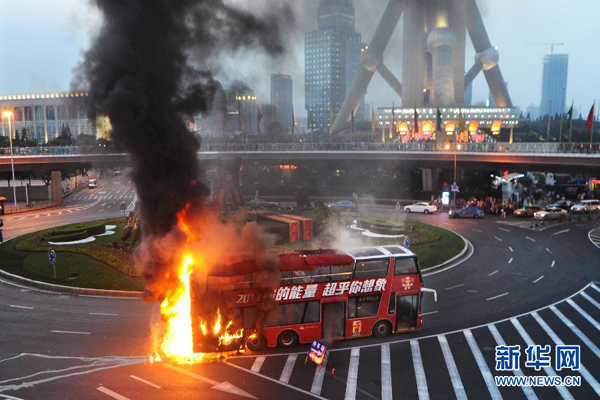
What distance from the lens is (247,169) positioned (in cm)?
10331

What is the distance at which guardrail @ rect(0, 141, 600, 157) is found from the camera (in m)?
52.1

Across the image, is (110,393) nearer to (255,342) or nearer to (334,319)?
(255,342)

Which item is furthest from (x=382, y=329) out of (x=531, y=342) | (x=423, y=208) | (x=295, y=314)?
(x=423, y=208)

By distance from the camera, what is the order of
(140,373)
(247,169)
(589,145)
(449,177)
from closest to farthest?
1. (140,373)
2. (589,145)
3. (449,177)
4. (247,169)

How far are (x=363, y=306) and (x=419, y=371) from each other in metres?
3.56

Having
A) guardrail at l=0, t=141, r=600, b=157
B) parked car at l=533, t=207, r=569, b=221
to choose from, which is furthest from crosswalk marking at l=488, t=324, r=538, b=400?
guardrail at l=0, t=141, r=600, b=157

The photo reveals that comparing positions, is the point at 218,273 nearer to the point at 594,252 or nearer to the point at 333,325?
the point at 333,325

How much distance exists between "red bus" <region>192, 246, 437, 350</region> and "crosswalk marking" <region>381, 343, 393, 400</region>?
48.5 inches

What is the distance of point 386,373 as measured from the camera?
688 inches

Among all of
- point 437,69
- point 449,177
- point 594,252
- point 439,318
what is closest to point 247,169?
point 449,177

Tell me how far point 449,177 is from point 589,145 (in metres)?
35.0

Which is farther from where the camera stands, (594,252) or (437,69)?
(437,69)

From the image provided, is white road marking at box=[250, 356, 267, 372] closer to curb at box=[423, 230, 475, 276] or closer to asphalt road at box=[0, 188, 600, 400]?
asphalt road at box=[0, 188, 600, 400]

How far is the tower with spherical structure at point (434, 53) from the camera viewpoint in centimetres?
11269
